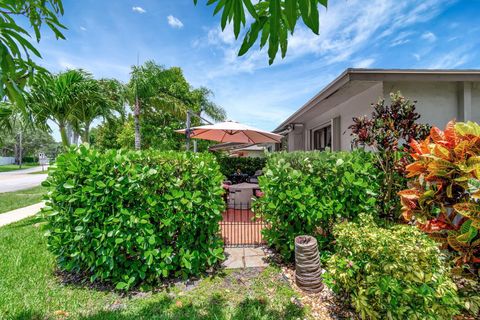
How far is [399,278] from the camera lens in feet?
7.13

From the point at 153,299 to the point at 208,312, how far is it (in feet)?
2.69

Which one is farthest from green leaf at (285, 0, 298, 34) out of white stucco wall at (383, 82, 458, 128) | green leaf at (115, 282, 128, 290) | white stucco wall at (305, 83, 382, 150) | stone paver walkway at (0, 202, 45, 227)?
stone paver walkway at (0, 202, 45, 227)

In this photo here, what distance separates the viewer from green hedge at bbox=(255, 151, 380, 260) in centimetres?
366

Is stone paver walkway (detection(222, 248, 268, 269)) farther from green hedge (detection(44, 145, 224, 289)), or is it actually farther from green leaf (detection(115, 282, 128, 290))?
green leaf (detection(115, 282, 128, 290))

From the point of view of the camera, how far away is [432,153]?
9.64ft

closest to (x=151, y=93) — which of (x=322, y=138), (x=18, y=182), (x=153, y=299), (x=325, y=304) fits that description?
(x=322, y=138)

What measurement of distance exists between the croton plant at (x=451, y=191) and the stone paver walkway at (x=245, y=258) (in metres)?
2.38

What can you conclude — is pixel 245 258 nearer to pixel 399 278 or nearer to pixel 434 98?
pixel 399 278

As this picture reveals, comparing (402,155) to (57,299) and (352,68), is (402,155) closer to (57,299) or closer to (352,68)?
(352,68)

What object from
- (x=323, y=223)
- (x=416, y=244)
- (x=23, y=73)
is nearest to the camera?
(x=23, y=73)

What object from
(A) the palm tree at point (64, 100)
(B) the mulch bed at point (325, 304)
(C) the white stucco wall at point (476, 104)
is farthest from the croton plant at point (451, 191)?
(A) the palm tree at point (64, 100)

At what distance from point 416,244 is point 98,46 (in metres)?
6.98

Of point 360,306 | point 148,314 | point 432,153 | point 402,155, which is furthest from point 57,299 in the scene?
point 402,155

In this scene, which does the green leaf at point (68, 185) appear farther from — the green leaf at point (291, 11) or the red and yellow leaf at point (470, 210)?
the red and yellow leaf at point (470, 210)
